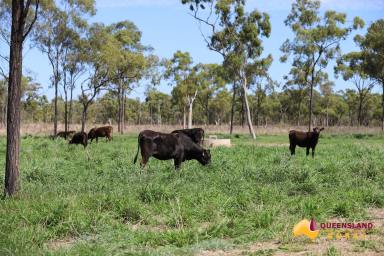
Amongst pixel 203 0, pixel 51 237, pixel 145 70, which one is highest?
pixel 203 0

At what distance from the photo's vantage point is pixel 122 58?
43469 mm

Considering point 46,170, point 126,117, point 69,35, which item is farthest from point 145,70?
point 126,117

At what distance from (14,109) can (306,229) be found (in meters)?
5.32

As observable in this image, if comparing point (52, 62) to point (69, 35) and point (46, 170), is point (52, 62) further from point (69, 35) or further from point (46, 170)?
point (46, 170)

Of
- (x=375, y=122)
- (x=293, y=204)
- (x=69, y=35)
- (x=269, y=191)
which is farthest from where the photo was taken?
(x=375, y=122)

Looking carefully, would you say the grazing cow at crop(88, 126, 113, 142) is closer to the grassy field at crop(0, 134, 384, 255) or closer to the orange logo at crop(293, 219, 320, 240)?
the grassy field at crop(0, 134, 384, 255)

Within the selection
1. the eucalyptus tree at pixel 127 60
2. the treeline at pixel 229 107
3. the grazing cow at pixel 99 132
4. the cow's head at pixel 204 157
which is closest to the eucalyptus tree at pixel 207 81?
the treeline at pixel 229 107

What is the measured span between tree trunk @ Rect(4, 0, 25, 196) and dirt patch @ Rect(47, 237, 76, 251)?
2.70m

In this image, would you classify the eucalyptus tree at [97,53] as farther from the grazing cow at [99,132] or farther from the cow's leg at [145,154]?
the cow's leg at [145,154]

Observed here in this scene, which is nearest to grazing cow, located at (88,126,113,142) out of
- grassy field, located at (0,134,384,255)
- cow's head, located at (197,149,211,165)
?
cow's head, located at (197,149,211,165)

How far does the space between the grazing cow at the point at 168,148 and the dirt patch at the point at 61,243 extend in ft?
25.0

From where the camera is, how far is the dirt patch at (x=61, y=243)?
19.5 ft

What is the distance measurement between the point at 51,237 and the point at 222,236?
220 cm

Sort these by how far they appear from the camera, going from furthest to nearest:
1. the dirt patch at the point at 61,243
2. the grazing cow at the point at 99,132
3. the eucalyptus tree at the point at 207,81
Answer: the eucalyptus tree at the point at 207,81 → the grazing cow at the point at 99,132 → the dirt patch at the point at 61,243
